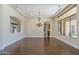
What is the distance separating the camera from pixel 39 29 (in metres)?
14.1

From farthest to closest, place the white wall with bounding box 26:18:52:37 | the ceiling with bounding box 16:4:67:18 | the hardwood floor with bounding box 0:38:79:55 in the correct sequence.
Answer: the white wall with bounding box 26:18:52:37 < the ceiling with bounding box 16:4:67:18 < the hardwood floor with bounding box 0:38:79:55

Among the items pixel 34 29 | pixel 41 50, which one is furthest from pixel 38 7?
pixel 34 29

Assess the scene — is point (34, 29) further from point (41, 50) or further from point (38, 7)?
point (41, 50)

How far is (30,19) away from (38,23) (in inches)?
44.3

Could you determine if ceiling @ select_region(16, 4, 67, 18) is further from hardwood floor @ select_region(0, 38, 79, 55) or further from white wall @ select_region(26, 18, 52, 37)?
white wall @ select_region(26, 18, 52, 37)

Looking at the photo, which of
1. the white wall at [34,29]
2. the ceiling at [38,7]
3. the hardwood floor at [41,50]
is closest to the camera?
the hardwood floor at [41,50]

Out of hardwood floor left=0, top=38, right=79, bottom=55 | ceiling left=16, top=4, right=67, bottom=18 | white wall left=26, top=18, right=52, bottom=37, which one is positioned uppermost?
ceiling left=16, top=4, right=67, bottom=18

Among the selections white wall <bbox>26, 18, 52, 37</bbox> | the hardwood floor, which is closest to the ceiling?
the hardwood floor

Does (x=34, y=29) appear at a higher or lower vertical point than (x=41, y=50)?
higher

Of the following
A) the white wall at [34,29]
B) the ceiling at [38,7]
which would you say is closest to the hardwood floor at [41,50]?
the ceiling at [38,7]

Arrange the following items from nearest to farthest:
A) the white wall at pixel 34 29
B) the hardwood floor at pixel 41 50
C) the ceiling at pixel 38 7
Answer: the hardwood floor at pixel 41 50
the ceiling at pixel 38 7
the white wall at pixel 34 29

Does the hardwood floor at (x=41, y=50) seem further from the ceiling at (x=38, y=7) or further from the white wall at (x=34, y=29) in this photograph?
the white wall at (x=34, y=29)
